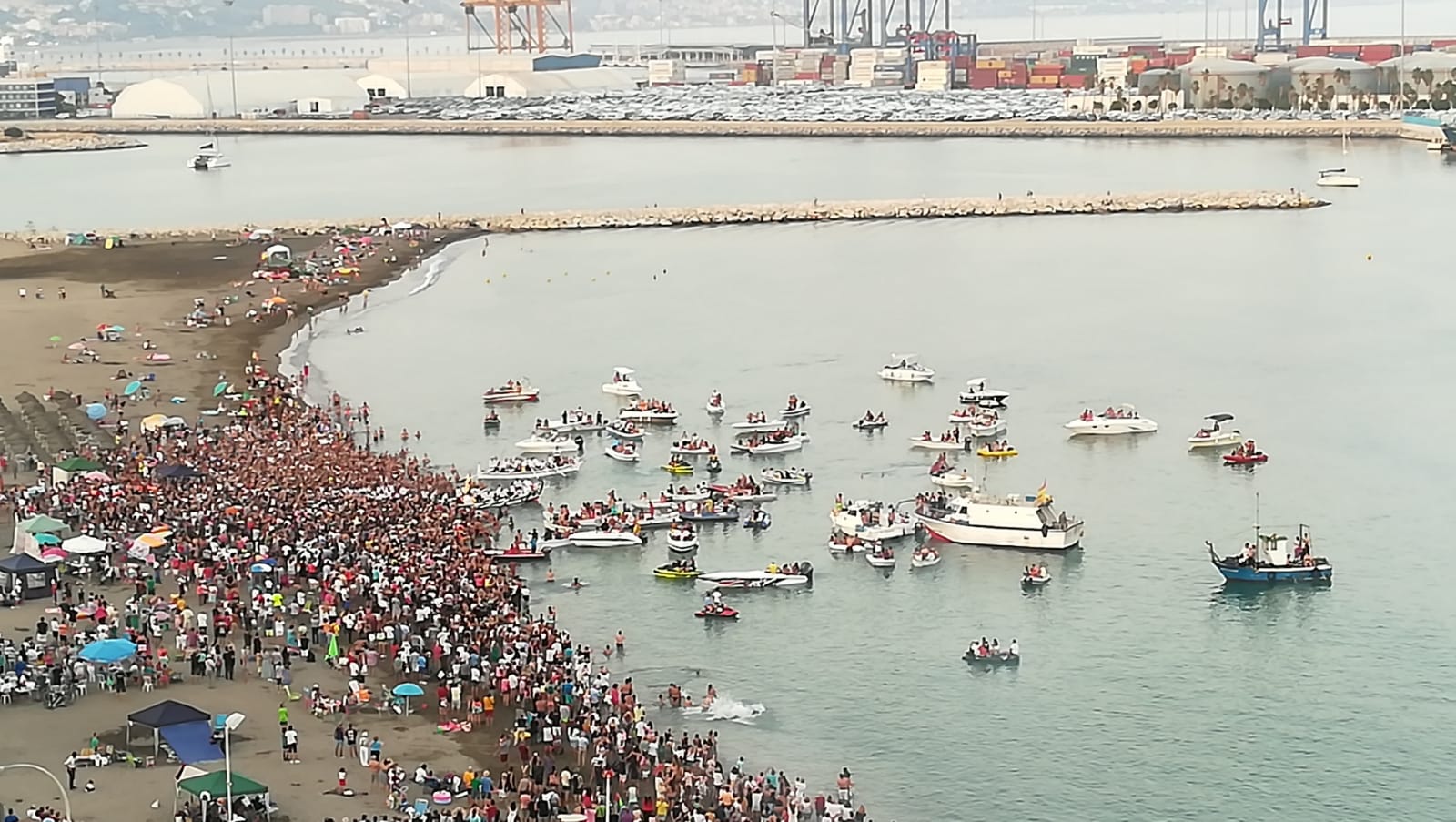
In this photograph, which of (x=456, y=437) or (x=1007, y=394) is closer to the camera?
(x=456, y=437)

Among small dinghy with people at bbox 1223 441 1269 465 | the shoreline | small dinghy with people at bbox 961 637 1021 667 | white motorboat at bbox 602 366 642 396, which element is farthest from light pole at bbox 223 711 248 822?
the shoreline

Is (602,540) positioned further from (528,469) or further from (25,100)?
(25,100)

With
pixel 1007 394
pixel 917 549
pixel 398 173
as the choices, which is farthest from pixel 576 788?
pixel 398 173

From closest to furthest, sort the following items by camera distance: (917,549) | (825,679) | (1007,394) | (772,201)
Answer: (825,679)
(917,549)
(1007,394)
(772,201)

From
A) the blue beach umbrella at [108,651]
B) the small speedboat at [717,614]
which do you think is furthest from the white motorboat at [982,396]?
the blue beach umbrella at [108,651]

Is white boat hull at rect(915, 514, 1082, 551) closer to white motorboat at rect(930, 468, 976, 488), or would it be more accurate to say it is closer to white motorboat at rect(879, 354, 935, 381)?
white motorboat at rect(930, 468, 976, 488)

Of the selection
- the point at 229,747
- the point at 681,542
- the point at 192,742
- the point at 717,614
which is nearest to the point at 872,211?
the point at 681,542

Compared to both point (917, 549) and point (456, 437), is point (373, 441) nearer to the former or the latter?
point (456, 437)
